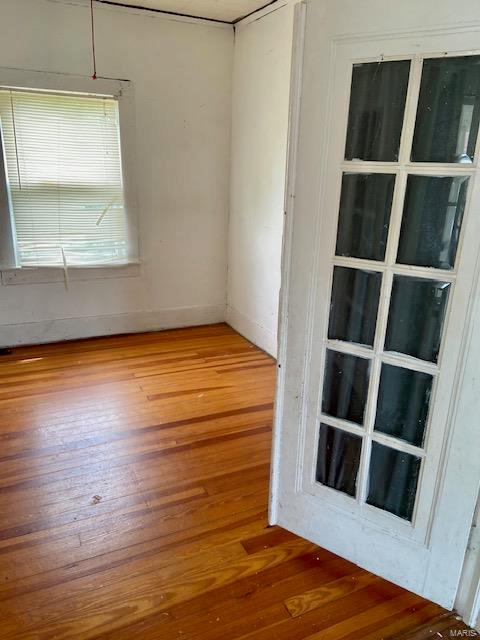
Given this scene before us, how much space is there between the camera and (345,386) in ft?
5.29

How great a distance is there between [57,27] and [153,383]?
8.67ft

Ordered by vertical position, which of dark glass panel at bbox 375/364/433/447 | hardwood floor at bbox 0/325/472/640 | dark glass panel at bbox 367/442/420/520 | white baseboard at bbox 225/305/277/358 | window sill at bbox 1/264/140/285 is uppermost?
dark glass panel at bbox 375/364/433/447

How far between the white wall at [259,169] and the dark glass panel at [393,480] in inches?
79.5

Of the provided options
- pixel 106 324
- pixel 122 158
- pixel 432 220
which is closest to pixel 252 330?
pixel 106 324

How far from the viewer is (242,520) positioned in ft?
6.34

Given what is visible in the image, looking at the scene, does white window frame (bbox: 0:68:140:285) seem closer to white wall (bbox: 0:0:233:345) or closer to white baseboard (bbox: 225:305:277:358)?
white wall (bbox: 0:0:233:345)

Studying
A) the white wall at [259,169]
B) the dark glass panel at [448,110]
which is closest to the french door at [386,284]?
the dark glass panel at [448,110]

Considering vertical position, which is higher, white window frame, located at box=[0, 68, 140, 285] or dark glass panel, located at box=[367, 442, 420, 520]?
white window frame, located at box=[0, 68, 140, 285]

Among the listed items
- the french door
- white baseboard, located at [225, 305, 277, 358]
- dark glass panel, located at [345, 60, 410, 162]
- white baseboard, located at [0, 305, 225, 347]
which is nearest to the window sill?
white baseboard, located at [0, 305, 225, 347]

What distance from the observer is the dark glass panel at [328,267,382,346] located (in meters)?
1.48

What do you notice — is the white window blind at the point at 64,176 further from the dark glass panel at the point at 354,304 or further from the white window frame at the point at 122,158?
the dark glass panel at the point at 354,304

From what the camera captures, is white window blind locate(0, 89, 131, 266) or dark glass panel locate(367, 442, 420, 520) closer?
dark glass panel locate(367, 442, 420, 520)

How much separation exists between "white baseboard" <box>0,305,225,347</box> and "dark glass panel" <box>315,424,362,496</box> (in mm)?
2729

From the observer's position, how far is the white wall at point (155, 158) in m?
3.30
